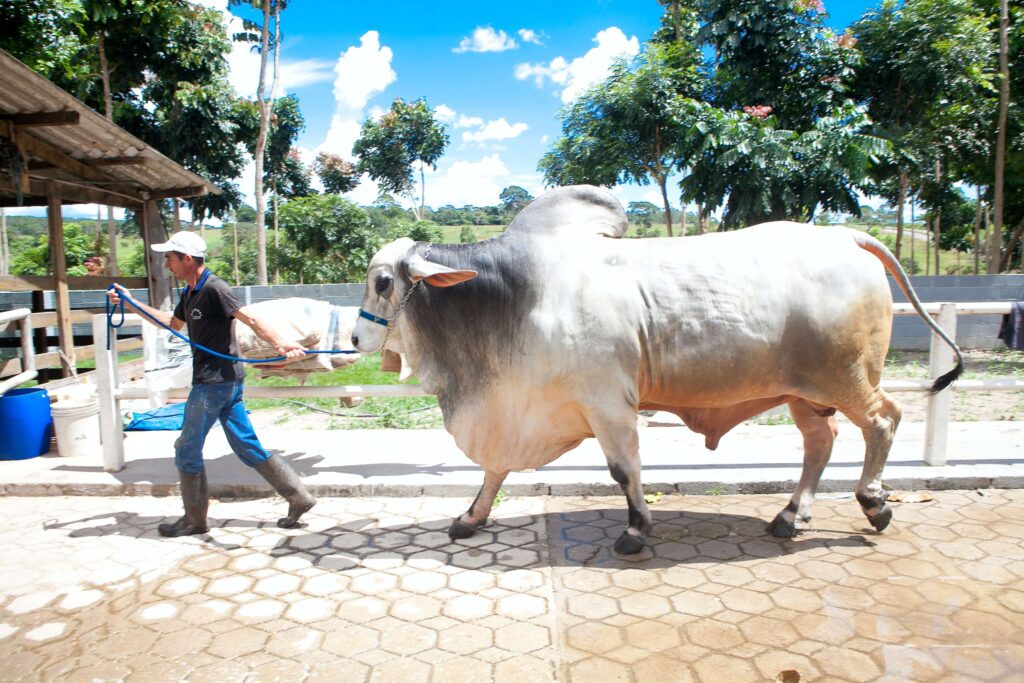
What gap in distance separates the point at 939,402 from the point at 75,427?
6.81 m

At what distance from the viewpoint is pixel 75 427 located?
5.95m

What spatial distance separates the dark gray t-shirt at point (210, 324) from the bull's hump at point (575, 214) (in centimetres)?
177

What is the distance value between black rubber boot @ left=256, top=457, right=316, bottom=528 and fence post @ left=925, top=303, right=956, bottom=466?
4.30 metres

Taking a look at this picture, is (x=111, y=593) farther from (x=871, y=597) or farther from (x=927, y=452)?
(x=927, y=452)

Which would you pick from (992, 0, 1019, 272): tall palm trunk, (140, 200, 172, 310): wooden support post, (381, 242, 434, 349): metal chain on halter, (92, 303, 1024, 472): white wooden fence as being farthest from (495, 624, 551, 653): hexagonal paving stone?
(992, 0, 1019, 272): tall palm trunk

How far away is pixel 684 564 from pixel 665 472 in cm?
144

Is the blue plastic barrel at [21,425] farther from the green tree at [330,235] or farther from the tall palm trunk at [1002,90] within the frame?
the tall palm trunk at [1002,90]

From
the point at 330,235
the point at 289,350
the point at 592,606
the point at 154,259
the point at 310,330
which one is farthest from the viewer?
the point at 330,235

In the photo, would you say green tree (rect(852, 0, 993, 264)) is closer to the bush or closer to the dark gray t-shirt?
the dark gray t-shirt

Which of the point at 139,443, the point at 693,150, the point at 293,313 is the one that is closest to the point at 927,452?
the point at 293,313

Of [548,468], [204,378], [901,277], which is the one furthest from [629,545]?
[204,378]

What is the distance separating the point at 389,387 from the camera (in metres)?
5.18

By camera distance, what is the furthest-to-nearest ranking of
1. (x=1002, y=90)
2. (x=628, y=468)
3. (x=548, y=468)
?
1. (x=1002, y=90)
2. (x=548, y=468)
3. (x=628, y=468)

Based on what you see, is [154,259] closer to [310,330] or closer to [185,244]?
[310,330]
